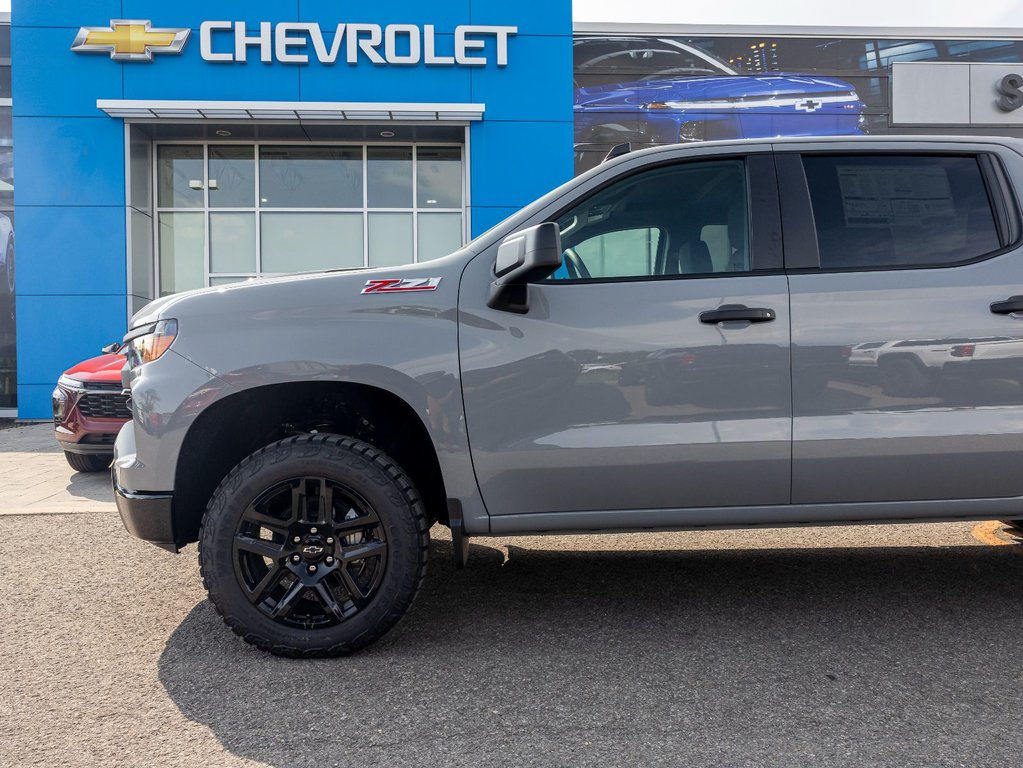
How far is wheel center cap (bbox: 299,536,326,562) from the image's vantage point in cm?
288

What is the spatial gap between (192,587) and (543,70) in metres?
10.2

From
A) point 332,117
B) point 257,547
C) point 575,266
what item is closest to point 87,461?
point 257,547

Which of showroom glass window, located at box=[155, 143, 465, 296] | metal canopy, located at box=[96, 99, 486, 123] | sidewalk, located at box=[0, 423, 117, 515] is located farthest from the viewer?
showroom glass window, located at box=[155, 143, 465, 296]

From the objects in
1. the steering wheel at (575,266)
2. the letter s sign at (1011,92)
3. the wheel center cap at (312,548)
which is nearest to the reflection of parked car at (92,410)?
the wheel center cap at (312,548)

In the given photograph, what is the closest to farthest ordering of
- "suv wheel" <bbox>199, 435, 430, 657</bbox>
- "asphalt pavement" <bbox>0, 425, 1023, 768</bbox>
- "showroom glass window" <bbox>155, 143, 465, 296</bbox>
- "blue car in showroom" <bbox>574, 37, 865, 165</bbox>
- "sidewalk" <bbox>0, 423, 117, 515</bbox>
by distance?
"asphalt pavement" <bbox>0, 425, 1023, 768</bbox>
"suv wheel" <bbox>199, 435, 430, 657</bbox>
"sidewalk" <bbox>0, 423, 117, 515</bbox>
"blue car in showroom" <bbox>574, 37, 865, 165</bbox>
"showroom glass window" <bbox>155, 143, 465, 296</bbox>

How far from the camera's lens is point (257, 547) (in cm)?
285

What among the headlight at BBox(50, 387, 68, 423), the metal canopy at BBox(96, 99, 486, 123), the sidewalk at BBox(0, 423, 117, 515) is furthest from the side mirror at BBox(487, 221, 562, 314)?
the metal canopy at BBox(96, 99, 486, 123)

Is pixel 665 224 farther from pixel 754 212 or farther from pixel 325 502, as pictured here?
pixel 325 502

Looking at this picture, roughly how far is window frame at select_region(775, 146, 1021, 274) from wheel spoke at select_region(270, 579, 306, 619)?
216 cm

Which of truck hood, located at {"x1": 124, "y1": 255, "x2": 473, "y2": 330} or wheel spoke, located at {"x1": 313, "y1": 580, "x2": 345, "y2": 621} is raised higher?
truck hood, located at {"x1": 124, "y1": 255, "x2": 473, "y2": 330}

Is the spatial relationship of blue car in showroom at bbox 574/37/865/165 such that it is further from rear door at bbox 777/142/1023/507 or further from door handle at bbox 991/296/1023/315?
door handle at bbox 991/296/1023/315

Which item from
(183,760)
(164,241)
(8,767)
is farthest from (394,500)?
(164,241)

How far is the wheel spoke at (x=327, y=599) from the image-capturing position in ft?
9.41

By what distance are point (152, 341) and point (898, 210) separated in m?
2.91
